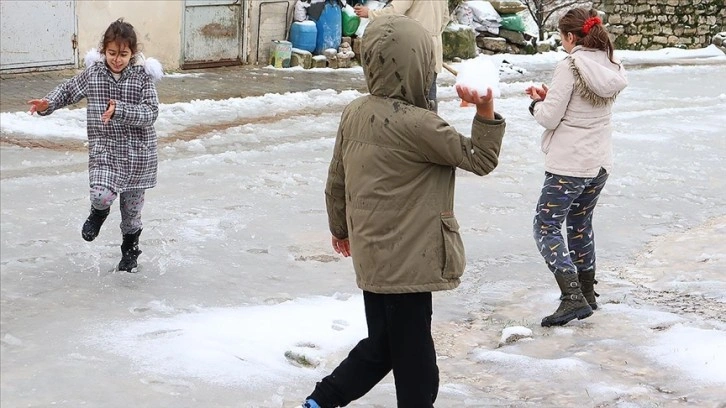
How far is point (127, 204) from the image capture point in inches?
230

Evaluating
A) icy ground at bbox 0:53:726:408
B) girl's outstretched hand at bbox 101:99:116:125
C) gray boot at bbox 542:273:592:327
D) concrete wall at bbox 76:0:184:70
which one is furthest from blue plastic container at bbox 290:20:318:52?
gray boot at bbox 542:273:592:327

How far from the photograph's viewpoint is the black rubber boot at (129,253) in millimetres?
5991

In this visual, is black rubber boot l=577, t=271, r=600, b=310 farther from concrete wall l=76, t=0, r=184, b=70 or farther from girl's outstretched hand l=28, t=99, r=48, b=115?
concrete wall l=76, t=0, r=184, b=70

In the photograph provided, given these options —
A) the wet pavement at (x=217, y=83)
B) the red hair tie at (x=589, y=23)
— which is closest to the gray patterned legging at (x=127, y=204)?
the red hair tie at (x=589, y=23)

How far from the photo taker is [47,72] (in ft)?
44.2

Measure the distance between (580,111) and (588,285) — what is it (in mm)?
968

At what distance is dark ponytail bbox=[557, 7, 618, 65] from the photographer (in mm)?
5105

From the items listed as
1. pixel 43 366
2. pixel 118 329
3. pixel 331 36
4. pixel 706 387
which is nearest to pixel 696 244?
pixel 706 387

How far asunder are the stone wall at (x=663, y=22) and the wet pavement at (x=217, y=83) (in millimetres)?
9305

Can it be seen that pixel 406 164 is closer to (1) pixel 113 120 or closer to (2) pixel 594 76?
(2) pixel 594 76

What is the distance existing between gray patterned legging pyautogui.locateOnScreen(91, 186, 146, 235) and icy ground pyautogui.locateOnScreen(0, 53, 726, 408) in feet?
0.96

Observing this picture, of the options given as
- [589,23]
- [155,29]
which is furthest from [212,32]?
[589,23]

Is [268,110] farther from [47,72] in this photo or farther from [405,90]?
[405,90]

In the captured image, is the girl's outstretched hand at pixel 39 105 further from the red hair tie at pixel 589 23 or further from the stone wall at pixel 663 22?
the stone wall at pixel 663 22
